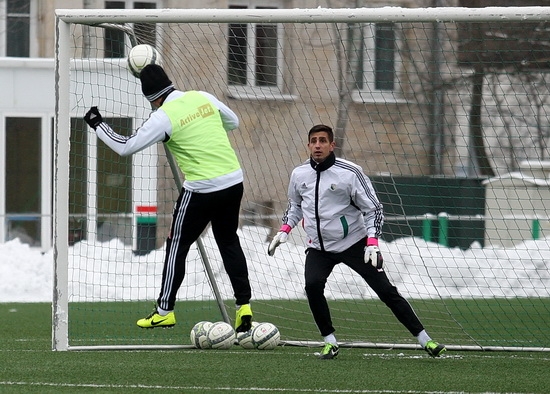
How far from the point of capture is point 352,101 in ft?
42.5

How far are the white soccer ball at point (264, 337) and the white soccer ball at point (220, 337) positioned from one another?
17 centimetres

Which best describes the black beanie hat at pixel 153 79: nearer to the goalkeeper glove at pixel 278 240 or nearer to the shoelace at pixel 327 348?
the goalkeeper glove at pixel 278 240

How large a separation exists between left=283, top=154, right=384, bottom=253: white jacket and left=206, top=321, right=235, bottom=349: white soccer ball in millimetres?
988

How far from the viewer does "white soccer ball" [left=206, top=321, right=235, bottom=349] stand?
923 cm

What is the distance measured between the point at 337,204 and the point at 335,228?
0.17 metres

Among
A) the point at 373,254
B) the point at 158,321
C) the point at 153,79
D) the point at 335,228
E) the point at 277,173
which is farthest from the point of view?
the point at 277,173

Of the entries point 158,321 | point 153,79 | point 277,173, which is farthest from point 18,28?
point 158,321

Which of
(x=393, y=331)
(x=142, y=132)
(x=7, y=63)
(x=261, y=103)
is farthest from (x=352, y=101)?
(x=7, y=63)

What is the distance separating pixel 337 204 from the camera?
879 centimetres

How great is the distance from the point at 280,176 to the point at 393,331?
11.1 feet

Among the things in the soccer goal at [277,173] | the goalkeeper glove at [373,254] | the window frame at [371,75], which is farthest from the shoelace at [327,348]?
the window frame at [371,75]

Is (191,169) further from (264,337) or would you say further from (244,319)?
(264,337)

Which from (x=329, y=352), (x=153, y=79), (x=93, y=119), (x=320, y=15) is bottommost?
(x=329, y=352)

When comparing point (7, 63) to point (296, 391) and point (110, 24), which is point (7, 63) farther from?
point (296, 391)
